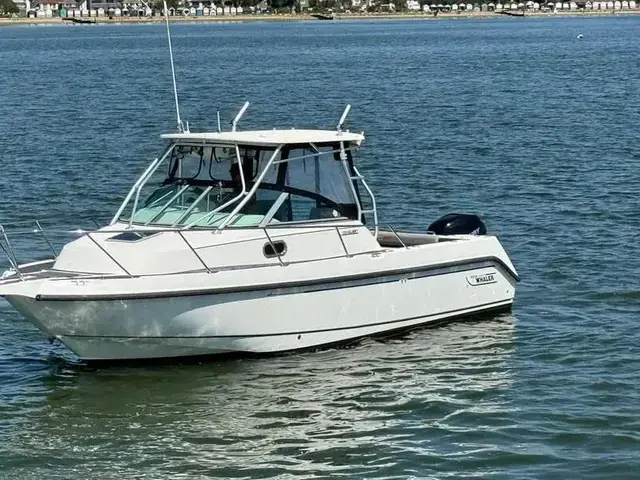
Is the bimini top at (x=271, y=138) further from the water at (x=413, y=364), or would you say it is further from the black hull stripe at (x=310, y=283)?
the water at (x=413, y=364)

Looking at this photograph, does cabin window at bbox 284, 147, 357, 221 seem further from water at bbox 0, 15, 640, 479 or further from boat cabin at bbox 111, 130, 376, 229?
water at bbox 0, 15, 640, 479

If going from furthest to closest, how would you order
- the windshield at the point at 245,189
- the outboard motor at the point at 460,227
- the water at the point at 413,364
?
1. the outboard motor at the point at 460,227
2. the windshield at the point at 245,189
3. the water at the point at 413,364

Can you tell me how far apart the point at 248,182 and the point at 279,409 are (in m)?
3.07

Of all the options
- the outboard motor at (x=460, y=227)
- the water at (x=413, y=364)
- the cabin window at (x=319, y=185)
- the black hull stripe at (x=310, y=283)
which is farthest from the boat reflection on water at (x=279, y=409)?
the outboard motor at (x=460, y=227)

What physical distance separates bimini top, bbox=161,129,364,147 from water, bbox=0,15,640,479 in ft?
8.23

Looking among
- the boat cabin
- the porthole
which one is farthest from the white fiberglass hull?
the boat cabin

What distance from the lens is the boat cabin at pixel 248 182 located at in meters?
16.0

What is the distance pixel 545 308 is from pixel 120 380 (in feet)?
20.2

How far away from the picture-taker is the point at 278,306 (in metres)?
15.4

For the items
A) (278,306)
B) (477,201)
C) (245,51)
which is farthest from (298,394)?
(245,51)

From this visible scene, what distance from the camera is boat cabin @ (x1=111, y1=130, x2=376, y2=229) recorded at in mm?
15953

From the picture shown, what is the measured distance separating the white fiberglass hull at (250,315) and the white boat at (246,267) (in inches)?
0.6

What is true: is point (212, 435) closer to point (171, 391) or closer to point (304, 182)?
point (171, 391)

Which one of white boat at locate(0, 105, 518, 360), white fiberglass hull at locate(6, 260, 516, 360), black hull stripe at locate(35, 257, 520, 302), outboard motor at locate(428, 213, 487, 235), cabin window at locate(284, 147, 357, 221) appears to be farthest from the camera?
outboard motor at locate(428, 213, 487, 235)
